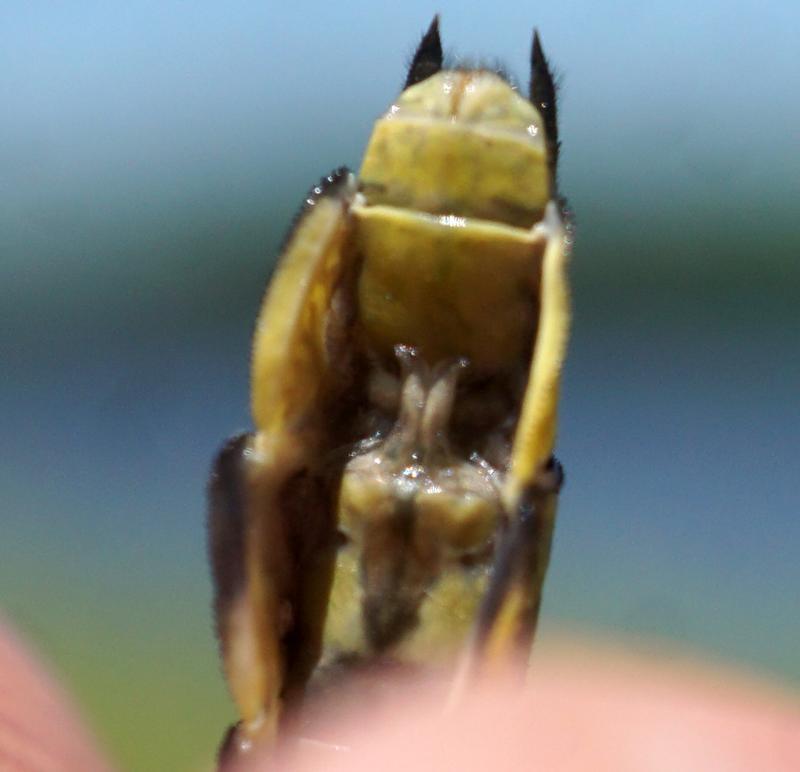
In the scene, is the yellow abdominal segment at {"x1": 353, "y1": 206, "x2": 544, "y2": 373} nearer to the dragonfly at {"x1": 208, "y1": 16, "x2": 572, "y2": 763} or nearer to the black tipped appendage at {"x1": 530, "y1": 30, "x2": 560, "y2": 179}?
the dragonfly at {"x1": 208, "y1": 16, "x2": 572, "y2": 763}

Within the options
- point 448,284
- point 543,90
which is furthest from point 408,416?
point 543,90

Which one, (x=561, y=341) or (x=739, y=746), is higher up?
(x=561, y=341)

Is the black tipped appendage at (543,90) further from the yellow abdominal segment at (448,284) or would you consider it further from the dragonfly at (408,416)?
the yellow abdominal segment at (448,284)

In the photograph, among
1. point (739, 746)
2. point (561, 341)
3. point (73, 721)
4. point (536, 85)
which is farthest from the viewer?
point (73, 721)

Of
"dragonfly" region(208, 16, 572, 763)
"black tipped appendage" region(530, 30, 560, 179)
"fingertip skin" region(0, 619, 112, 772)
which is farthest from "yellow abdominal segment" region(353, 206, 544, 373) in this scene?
"fingertip skin" region(0, 619, 112, 772)

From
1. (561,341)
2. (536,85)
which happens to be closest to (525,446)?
(561,341)

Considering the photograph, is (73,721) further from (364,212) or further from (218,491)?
(364,212)

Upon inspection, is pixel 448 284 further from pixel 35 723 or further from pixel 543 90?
pixel 35 723
